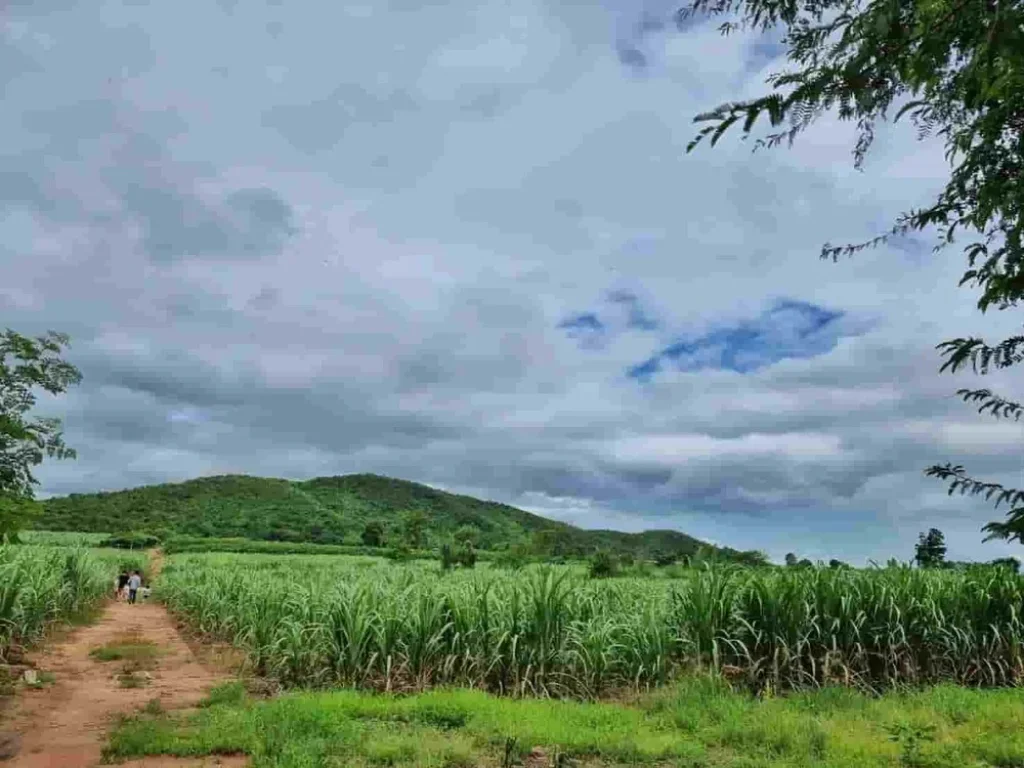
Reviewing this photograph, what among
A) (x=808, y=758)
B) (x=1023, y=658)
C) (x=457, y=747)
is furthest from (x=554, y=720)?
(x=1023, y=658)

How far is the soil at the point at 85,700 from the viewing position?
5.75 meters

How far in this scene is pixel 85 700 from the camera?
26.7 feet

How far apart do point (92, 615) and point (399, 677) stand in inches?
544

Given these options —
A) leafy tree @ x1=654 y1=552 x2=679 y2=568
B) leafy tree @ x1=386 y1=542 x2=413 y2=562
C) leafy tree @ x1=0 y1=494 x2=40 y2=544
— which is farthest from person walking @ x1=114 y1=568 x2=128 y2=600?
leafy tree @ x1=654 y1=552 x2=679 y2=568

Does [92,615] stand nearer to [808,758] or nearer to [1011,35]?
[808,758]

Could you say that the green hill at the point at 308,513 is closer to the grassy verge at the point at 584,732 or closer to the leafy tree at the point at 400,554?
the leafy tree at the point at 400,554

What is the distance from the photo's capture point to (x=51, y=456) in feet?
23.9

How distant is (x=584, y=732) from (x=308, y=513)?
260 feet

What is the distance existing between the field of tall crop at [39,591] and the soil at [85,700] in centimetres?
51

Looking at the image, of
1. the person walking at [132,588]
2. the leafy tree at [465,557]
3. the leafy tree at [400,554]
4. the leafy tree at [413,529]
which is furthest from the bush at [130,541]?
the person walking at [132,588]

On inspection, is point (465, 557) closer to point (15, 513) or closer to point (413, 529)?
point (413, 529)

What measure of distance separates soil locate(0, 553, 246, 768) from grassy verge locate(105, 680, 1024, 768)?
27cm

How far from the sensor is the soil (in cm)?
575

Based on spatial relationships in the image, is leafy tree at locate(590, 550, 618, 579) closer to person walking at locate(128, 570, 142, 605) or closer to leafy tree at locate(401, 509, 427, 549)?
person walking at locate(128, 570, 142, 605)
